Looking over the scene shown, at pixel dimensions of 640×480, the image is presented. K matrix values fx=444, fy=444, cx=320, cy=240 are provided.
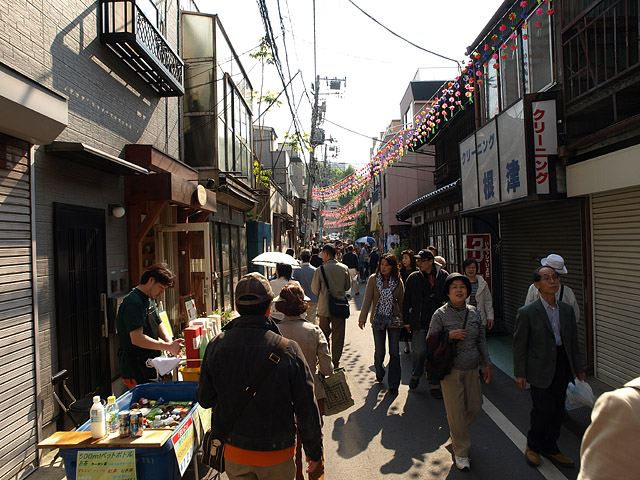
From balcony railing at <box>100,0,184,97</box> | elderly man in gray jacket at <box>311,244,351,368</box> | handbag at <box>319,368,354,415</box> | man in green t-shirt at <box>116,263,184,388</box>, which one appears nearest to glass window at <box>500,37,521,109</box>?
elderly man in gray jacket at <box>311,244,351,368</box>

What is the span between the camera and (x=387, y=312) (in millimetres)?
6711

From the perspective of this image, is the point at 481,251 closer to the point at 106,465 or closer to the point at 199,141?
the point at 199,141

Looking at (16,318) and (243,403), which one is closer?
(243,403)

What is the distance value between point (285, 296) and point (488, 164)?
7.24m

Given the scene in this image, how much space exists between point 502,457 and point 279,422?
2.99m

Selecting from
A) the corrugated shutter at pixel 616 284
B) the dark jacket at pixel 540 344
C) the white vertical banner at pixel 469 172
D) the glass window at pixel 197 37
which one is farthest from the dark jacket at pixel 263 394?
the glass window at pixel 197 37

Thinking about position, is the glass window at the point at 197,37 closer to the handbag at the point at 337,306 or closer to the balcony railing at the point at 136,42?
the balcony railing at the point at 136,42

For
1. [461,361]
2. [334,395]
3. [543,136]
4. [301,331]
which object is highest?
[543,136]

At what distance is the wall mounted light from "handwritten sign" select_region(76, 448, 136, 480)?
382cm

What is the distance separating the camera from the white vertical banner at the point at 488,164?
30.3 feet

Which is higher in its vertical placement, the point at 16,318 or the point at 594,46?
the point at 594,46

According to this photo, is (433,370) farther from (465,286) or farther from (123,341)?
(123,341)

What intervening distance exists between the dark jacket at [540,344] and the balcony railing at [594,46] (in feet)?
13.2

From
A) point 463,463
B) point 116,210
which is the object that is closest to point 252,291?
point 463,463
